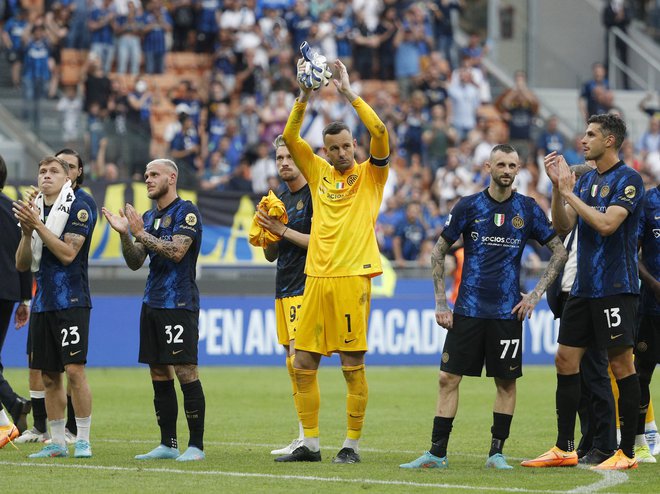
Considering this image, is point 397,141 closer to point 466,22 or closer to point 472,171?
point 472,171

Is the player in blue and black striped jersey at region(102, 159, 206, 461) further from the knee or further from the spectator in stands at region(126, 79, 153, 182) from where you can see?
the spectator in stands at region(126, 79, 153, 182)

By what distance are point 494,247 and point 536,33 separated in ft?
82.0

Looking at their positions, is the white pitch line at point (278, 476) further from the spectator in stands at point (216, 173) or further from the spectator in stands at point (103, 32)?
the spectator in stands at point (103, 32)

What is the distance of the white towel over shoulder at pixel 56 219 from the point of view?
10.4m

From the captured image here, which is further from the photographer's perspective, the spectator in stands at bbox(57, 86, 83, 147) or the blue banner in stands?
the spectator in stands at bbox(57, 86, 83, 147)

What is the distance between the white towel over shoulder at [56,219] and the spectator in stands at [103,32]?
15.7 metres

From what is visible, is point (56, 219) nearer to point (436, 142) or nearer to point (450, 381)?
point (450, 381)

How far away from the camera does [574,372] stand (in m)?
10.1

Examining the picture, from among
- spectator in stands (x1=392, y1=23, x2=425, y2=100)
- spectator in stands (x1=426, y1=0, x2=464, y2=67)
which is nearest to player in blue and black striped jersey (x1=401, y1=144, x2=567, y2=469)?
spectator in stands (x1=392, y1=23, x2=425, y2=100)


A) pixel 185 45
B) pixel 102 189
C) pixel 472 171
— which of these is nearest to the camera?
pixel 102 189

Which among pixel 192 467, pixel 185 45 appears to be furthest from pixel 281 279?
pixel 185 45

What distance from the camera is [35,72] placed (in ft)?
81.5

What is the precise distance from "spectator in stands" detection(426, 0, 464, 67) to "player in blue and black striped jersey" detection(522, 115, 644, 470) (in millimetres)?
19296

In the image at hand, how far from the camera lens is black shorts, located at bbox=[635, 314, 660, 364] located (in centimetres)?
1079
